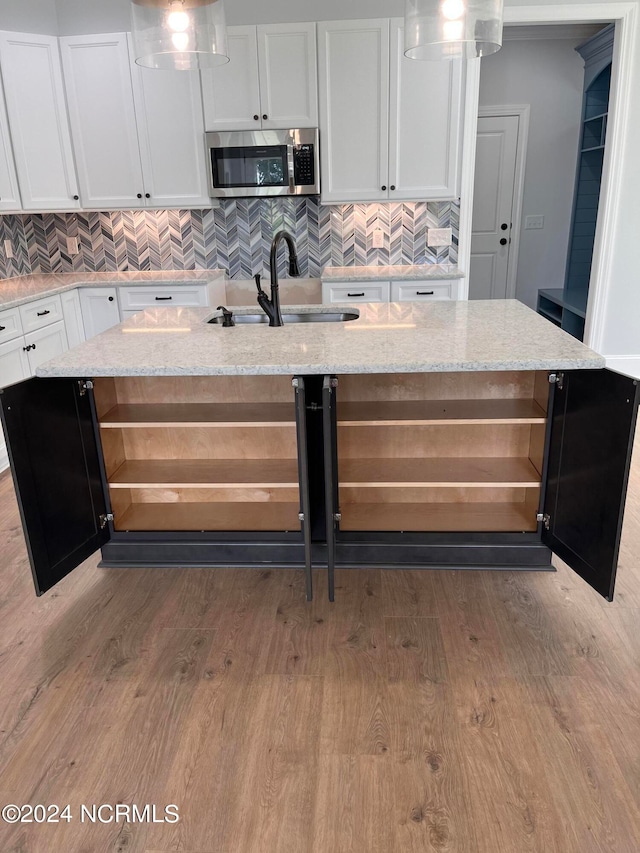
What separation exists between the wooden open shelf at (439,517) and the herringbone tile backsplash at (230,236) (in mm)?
2639

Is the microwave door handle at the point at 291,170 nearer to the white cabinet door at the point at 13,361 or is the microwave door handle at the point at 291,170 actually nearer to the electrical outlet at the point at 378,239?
the electrical outlet at the point at 378,239

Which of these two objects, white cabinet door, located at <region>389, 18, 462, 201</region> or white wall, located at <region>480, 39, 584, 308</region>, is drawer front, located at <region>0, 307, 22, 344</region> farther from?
white wall, located at <region>480, 39, 584, 308</region>

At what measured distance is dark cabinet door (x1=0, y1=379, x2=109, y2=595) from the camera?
200 centimetres

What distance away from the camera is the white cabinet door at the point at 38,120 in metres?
3.99

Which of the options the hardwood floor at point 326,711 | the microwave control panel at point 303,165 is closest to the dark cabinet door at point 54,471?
the hardwood floor at point 326,711

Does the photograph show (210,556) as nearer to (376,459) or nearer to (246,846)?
(376,459)

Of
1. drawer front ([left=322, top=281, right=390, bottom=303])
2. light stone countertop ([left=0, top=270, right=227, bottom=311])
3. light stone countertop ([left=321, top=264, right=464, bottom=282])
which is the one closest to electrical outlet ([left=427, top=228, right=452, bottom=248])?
light stone countertop ([left=321, top=264, right=464, bottom=282])

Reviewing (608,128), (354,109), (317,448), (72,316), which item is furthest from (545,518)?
(72,316)

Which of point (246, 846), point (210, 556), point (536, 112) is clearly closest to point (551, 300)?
point (536, 112)

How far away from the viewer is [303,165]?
4.22m

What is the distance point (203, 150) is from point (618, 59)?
9.25 feet

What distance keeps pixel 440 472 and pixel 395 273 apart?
2.26m

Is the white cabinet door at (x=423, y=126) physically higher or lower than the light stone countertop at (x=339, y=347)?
higher

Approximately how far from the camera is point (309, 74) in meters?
4.09
